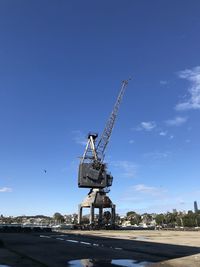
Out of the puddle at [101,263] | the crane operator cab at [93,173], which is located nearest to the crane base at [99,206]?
the crane operator cab at [93,173]

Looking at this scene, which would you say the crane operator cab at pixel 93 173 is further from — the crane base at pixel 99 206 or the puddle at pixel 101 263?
the puddle at pixel 101 263

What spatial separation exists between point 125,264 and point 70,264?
338cm

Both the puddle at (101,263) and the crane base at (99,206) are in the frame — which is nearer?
the puddle at (101,263)

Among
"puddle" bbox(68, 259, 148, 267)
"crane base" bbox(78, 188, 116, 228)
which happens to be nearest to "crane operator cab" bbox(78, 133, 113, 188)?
"crane base" bbox(78, 188, 116, 228)

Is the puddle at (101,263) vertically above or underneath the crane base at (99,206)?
underneath

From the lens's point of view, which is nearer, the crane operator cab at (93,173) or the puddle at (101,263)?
the puddle at (101,263)

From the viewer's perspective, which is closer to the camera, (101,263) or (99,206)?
(101,263)

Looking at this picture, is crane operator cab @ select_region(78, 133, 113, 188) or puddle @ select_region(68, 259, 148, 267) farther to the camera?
crane operator cab @ select_region(78, 133, 113, 188)

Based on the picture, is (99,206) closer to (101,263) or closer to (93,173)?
(93,173)

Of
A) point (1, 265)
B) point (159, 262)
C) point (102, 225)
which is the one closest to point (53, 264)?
point (1, 265)

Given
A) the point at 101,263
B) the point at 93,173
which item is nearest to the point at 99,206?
the point at 93,173

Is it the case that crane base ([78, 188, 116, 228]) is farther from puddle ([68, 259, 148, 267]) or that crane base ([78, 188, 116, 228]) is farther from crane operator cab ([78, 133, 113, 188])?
puddle ([68, 259, 148, 267])

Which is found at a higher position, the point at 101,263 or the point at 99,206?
the point at 99,206

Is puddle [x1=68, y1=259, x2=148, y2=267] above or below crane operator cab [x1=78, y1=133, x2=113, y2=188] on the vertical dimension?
below
